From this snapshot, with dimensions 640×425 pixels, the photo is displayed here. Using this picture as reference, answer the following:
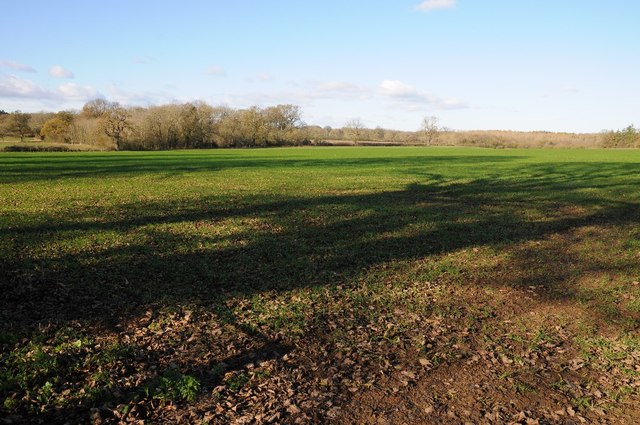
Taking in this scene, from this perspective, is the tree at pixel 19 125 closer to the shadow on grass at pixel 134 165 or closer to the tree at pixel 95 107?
the tree at pixel 95 107

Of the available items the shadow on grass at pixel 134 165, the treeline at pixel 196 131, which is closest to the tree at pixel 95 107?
the treeline at pixel 196 131

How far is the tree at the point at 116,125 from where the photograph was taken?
93.2 metres

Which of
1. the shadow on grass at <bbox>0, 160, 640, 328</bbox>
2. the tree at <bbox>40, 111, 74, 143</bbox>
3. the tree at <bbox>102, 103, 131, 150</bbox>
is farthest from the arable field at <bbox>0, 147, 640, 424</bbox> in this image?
the tree at <bbox>40, 111, 74, 143</bbox>

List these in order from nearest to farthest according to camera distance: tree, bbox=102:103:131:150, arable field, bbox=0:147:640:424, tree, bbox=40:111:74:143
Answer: arable field, bbox=0:147:640:424 → tree, bbox=102:103:131:150 → tree, bbox=40:111:74:143

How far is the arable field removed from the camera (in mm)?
5707

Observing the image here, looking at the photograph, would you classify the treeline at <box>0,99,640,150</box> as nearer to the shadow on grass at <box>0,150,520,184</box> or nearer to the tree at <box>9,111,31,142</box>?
the tree at <box>9,111,31,142</box>

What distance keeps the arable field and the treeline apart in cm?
8278

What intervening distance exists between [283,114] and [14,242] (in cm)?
11457

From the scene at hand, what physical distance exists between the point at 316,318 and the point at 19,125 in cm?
12121

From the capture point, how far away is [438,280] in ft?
35.9

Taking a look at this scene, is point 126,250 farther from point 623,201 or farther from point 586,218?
point 623,201

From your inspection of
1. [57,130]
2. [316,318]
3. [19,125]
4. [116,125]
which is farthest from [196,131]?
[316,318]

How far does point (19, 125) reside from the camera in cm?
10694

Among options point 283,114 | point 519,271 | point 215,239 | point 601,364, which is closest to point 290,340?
point 601,364
